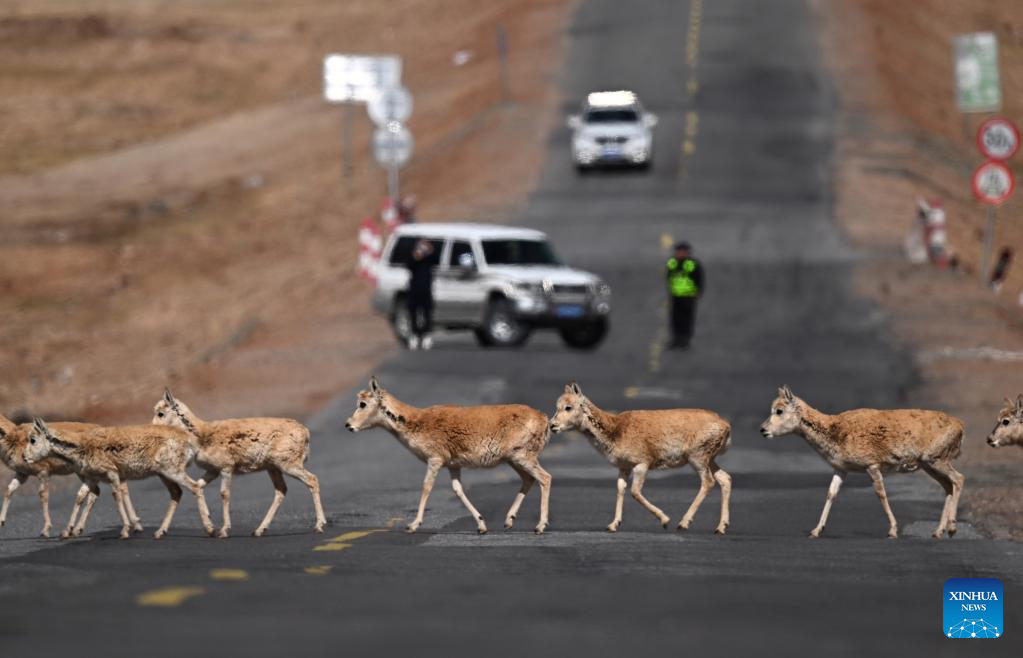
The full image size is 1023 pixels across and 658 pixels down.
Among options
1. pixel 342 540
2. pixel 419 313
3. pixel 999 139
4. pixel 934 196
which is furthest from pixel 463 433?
pixel 934 196

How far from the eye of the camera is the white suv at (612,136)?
180 feet

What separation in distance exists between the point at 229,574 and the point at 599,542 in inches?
152

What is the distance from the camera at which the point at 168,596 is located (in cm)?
1345

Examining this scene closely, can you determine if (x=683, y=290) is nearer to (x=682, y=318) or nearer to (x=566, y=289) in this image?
(x=682, y=318)

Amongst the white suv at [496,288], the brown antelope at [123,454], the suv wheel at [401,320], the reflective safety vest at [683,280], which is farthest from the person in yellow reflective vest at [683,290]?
the brown antelope at [123,454]

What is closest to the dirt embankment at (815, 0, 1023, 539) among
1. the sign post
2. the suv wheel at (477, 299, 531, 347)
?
the sign post

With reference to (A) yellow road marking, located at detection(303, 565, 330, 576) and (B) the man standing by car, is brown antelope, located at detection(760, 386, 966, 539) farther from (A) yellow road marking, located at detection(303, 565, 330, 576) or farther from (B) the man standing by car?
(B) the man standing by car

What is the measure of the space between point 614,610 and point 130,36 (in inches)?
3545

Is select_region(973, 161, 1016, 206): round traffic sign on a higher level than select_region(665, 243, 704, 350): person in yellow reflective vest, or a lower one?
higher

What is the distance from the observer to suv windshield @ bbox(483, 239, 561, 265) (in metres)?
35.3

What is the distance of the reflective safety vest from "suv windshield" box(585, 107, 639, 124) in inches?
823

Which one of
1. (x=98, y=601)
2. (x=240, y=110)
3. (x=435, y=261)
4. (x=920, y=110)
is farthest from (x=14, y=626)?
(x=240, y=110)

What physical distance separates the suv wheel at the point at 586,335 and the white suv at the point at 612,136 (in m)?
19.5

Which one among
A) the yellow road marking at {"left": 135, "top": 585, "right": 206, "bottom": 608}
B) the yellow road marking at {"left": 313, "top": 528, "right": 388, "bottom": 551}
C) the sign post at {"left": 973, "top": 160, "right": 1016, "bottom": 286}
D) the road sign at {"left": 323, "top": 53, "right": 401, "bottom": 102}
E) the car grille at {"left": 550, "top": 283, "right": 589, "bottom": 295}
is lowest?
the yellow road marking at {"left": 313, "top": 528, "right": 388, "bottom": 551}
